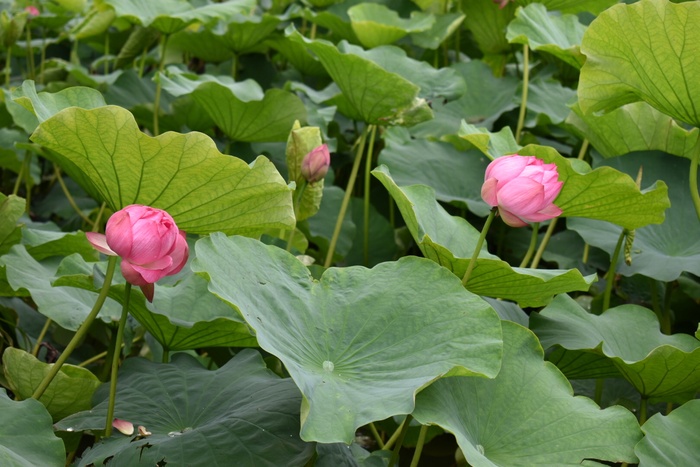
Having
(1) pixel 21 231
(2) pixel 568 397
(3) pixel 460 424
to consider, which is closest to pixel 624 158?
(2) pixel 568 397

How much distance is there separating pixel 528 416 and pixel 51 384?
1.92 feet

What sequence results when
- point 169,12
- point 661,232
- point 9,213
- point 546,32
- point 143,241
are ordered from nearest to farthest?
1. point 143,241
2. point 9,213
3. point 661,232
4. point 546,32
5. point 169,12

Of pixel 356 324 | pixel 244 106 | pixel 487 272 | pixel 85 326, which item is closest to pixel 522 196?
pixel 487 272

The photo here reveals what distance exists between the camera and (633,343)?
3.88 ft

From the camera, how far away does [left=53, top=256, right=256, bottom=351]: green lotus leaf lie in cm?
108

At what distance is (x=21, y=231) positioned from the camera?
1355 millimetres

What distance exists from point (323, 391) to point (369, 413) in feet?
0.19

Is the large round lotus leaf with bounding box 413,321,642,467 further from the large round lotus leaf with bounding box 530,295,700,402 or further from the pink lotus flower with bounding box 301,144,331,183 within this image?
the pink lotus flower with bounding box 301,144,331,183

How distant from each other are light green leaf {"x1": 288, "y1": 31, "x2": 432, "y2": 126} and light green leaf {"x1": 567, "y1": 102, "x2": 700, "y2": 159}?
289 mm

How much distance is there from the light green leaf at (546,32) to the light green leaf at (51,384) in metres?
0.94

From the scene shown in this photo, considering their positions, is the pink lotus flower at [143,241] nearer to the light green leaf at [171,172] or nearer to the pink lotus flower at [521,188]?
the light green leaf at [171,172]

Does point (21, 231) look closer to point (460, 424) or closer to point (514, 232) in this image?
point (460, 424)

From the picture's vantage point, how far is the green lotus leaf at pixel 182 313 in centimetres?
108

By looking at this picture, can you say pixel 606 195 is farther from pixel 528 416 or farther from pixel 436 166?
pixel 436 166
